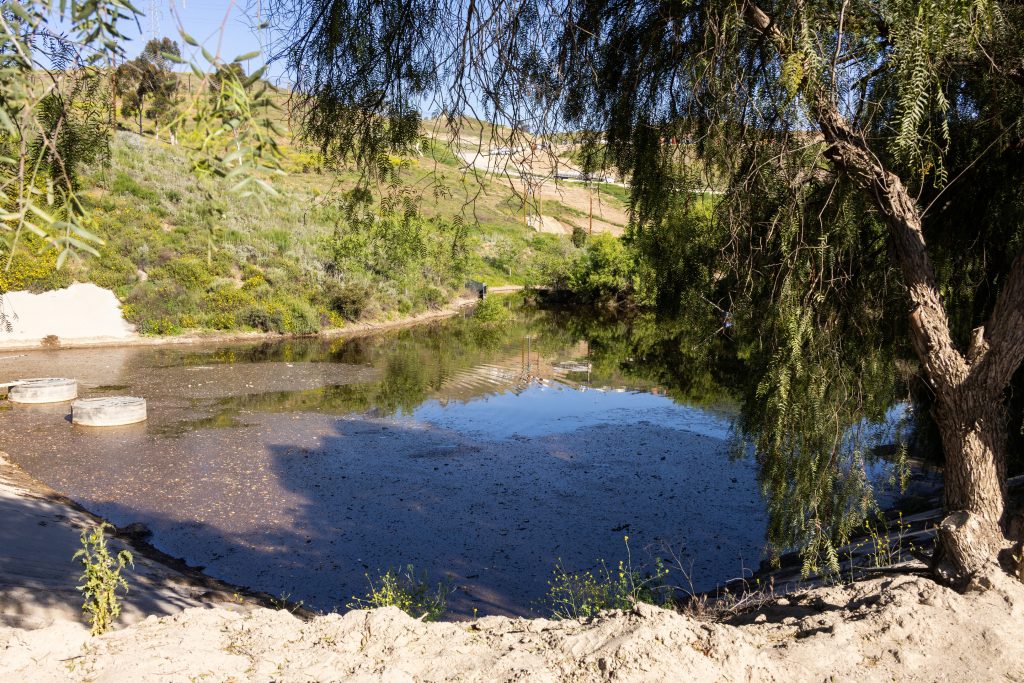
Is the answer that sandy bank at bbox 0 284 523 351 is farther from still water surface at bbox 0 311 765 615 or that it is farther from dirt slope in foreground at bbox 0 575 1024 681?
dirt slope in foreground at bbox 0 575 1024 681

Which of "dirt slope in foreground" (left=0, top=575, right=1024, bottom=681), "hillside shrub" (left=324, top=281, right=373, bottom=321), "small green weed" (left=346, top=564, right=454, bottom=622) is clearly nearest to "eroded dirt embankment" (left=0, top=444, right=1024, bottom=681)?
"dirt slope in foreground" (left=0, top=575, right=1024, bottom=681)

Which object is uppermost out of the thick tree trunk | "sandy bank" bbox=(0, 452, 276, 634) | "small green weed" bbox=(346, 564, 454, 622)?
the thick tree trunk

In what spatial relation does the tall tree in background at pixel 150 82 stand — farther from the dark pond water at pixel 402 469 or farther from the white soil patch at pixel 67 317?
the white soil patch at pixel 67 317

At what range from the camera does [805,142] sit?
167 inches

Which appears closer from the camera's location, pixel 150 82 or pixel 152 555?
pixel 150 82

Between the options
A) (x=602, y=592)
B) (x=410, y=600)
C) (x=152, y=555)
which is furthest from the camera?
(x=152, y=555)

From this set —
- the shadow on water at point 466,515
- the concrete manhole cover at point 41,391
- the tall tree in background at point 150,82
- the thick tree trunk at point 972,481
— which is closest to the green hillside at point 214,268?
the concrete manhole cover at point 41,391

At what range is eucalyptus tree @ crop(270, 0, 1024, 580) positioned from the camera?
144 inches

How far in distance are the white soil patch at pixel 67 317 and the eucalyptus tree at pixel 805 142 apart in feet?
63.4

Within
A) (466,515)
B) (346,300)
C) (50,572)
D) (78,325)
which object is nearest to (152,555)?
(50,572)

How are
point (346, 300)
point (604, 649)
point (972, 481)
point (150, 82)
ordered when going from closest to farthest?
point (604, 649) → point (150, 82) → point (972, 481) → point (346, 300)

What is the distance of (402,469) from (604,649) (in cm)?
881

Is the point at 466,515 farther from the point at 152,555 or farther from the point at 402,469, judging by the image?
the point at 152,555

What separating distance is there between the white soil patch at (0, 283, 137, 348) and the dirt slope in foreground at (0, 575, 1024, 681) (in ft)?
64.7
